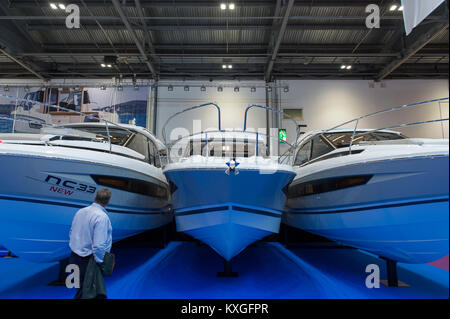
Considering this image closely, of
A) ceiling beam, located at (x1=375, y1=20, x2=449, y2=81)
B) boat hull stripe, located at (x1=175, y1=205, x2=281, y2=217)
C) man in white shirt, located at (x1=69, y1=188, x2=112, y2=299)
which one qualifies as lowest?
man in white shirt, located at (x1=69, y1=188, x2=112, y2=299)

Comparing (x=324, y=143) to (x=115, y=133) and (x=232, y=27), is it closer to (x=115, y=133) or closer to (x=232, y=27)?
(x=115, y=133)

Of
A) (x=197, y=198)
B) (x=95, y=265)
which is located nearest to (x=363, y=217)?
(x=197, y=198)

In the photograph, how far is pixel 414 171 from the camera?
220 centimetres

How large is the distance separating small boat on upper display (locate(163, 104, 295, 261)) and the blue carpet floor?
1.63 ft

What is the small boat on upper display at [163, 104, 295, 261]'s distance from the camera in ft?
8.89

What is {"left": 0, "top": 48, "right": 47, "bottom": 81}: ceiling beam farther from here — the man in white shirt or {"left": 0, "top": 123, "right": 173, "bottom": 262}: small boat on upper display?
the man in white shirt

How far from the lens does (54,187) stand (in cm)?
263

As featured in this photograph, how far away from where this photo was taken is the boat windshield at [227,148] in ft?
12.3

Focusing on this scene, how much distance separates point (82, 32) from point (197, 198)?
27.1 feet

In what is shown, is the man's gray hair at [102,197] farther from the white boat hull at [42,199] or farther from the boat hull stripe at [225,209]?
the boat hull stripe at [225,209]

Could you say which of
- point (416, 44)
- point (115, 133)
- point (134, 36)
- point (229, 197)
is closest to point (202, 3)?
point (134, 36)

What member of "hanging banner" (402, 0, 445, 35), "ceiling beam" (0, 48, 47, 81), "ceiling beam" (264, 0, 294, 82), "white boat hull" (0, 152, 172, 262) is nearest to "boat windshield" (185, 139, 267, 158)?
"white boat hull" (0, 152, 172, 262)

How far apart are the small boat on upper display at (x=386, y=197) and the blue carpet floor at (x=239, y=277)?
1.16 feet

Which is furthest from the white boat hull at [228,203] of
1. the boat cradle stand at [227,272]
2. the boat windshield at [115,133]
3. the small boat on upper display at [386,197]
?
the boat windshield at [115,133]
